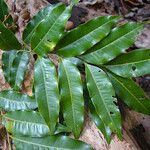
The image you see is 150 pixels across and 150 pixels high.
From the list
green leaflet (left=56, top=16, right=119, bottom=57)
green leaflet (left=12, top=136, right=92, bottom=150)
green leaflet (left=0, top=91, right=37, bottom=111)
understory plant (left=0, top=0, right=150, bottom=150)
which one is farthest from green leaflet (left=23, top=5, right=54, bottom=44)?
green leaflet (left=12, top=136, right=92, bottom=150)

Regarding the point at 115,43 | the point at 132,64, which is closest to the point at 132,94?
the point at 132,64

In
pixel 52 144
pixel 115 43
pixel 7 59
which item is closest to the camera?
pixel 52 144

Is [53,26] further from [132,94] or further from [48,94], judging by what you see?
[132,94]

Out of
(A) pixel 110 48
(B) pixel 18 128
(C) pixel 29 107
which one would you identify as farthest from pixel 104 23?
(B) pixel 18 128

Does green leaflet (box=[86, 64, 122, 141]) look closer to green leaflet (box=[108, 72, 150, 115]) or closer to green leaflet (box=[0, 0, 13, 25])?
green leaflet (box=[108, 72, 150, 115])

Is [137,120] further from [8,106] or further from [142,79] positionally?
[8,106]

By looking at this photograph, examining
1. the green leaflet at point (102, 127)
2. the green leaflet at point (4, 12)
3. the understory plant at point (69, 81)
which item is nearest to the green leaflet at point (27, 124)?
the understory plant at point (69, 81)
